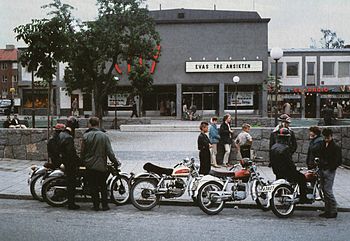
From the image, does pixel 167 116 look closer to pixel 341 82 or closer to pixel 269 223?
pixel 341 82

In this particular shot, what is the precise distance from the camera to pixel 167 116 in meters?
44.4

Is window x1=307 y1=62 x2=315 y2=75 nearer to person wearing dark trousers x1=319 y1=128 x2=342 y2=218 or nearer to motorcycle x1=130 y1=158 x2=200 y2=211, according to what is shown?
person wearing dark trousers x1=319 y1=128 x2=342 y2=218

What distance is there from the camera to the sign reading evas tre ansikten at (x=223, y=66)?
136 ft

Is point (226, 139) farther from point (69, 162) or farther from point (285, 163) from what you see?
point (69, 162)

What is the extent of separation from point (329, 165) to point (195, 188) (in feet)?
8.07

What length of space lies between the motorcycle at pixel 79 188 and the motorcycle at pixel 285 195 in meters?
2.79

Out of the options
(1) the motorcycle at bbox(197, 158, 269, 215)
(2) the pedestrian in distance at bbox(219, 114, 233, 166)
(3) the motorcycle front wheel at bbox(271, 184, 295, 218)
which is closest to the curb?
(1) the motorcycle at bbox(197, 158, 269, 215)

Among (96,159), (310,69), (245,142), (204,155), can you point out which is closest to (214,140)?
(245,142)

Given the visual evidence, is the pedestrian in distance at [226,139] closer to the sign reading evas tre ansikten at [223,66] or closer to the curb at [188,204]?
the curb at [188,204]

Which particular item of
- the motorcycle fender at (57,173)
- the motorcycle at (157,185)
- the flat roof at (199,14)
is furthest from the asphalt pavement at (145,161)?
the flat roof at (199,14)

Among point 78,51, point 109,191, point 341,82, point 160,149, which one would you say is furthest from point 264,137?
point 341,82

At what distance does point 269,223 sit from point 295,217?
78cm

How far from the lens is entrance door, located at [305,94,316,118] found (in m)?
46.1

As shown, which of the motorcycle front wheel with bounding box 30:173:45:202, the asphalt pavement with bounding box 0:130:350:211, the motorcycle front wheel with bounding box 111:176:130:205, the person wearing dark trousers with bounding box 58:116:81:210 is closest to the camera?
the person wearing dark trousers with bounding box 58:116:81:210
